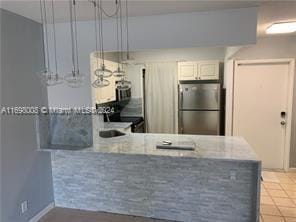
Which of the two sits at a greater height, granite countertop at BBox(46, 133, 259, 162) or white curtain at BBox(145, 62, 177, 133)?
white curtain at BBox(145, 62, 177, 133)

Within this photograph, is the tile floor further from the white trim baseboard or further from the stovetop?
the stovetop

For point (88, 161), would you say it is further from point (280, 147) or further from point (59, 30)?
point (280, 147)

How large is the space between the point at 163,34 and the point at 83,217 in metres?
2.45

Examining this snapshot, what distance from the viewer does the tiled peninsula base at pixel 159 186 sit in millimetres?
2584

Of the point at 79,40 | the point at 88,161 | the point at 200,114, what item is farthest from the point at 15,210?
the point at 200,114

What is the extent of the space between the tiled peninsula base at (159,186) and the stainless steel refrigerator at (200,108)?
1933mm

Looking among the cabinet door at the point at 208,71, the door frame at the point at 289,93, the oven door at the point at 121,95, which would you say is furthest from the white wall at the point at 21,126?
the door frame at the point at 289,93

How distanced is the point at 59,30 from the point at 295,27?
10.4 feet

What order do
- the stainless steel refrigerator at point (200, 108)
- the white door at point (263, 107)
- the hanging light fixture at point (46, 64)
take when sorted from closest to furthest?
1. the hanging light fixture at point (46, 64)
2. the white door at point (263, 107)
3. the stainless steel refrigerator at point (200, 108)

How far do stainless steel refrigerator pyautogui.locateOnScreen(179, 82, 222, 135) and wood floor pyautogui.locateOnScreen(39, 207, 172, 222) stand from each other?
2177 mm

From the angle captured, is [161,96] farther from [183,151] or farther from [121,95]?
[183,151]

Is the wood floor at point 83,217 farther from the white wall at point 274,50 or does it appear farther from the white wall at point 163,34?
the white wall at point 274,50

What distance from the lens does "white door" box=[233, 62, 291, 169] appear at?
14.1 ft

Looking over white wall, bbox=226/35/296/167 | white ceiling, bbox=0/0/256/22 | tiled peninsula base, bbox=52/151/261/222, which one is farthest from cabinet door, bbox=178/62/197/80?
tiled peninsula base, bbox=52/151/261/222
